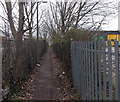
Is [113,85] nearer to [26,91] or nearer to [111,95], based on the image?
[111,95]

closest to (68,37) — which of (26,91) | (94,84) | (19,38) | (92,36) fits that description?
(92,36)

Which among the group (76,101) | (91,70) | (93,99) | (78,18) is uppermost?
(78,18)

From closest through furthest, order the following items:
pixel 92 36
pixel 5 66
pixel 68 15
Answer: pixel 5 66 → pixel 92 36 → pixel 68 15

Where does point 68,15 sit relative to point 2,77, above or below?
above

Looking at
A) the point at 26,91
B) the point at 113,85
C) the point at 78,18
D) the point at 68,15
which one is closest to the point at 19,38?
the point at 26,91

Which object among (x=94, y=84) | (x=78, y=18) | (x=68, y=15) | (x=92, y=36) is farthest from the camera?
(x=68, y=15)

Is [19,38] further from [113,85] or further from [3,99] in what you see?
[113,85]

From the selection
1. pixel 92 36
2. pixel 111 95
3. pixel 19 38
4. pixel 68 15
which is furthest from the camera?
pixel 68 15

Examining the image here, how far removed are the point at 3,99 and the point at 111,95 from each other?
10.4 ft

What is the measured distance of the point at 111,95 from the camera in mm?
2771

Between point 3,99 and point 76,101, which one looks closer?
point 3,99

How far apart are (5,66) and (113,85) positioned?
3374 mm

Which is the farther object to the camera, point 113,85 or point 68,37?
point 68,37

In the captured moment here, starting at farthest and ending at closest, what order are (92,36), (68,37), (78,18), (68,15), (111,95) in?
(68,15)
(78,18)
(68,37)
(92,36)
(111,95)
